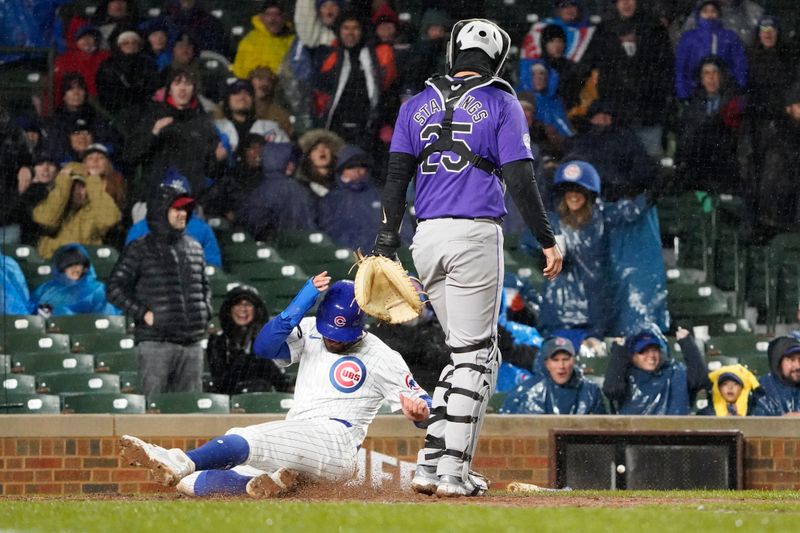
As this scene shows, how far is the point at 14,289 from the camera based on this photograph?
10992 millimetres

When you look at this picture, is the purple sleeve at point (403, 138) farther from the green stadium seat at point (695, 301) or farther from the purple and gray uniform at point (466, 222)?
the green stadium seat at point (695, 301)

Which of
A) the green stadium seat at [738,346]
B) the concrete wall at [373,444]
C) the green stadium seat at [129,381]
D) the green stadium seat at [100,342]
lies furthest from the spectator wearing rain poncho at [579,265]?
the green stadium seat at [100,342]

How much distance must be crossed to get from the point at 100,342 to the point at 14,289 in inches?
30.0

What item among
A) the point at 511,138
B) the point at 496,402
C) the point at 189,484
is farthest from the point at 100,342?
the point at 511,138

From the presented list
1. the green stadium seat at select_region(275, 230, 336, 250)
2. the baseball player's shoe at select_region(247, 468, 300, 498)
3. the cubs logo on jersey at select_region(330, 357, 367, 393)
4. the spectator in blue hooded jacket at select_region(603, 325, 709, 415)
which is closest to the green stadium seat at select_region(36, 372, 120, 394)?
the green stadium seat at select_region(275, 230, 336, 250)

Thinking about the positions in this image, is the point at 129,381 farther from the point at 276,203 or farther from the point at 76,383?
the point at 276,203

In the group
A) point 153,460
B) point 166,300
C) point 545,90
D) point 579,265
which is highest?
point 545,90

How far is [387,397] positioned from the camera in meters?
6.83

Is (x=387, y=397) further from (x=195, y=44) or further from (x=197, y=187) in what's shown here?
(x=195, y=44)

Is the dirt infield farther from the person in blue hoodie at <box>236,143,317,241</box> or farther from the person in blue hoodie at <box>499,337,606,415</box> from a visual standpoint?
the person in blue hoodie at <box>236,143,317,241</box>

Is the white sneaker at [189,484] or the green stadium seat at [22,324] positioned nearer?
the white sneaker at [189,484]

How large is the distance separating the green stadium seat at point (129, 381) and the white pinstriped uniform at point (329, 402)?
3.58m

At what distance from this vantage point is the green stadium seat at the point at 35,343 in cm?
1072

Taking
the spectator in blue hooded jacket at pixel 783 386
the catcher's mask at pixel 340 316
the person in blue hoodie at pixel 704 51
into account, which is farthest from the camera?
the person in blue hoodie at pixel 704 51
